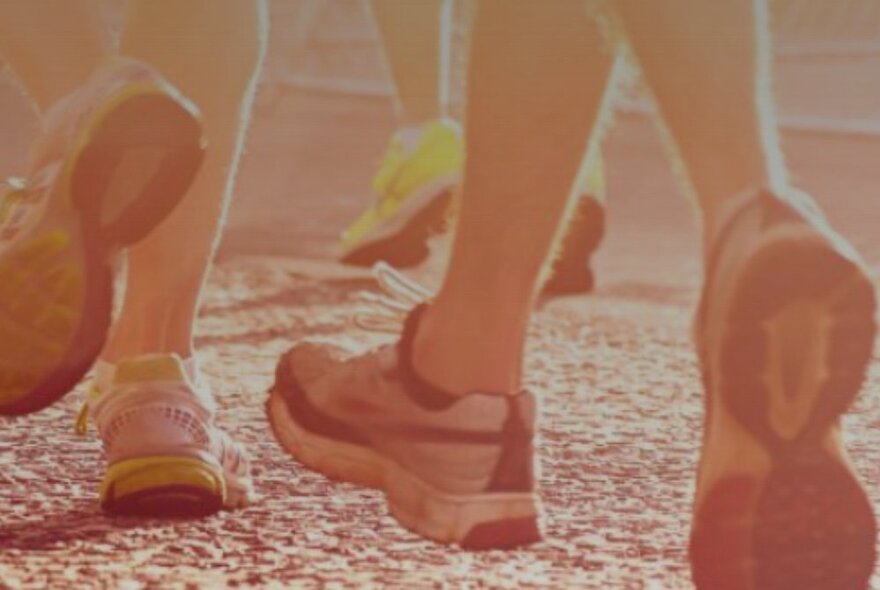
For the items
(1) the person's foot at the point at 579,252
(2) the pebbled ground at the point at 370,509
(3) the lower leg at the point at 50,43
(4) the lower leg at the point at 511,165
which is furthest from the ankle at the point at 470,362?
(1) the person's foot at the point at 579,252

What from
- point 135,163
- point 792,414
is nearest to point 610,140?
point 135,163

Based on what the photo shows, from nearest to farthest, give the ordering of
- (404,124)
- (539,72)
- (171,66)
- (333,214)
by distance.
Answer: (539,72)
(171,66)
(404,124)
(333,214)

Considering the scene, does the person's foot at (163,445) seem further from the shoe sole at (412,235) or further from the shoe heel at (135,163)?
the shoe sole at (412,235)

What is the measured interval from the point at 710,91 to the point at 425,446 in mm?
330

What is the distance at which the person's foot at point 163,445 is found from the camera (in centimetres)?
140

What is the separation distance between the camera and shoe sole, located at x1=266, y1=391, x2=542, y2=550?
1.24 metres

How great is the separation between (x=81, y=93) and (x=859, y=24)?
6.10 metres

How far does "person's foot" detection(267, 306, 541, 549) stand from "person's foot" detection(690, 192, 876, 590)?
0.18 metres

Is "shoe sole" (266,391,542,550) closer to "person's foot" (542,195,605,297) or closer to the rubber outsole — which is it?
the rubber outsole

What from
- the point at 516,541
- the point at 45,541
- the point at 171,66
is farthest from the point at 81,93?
A: the point at 516,541

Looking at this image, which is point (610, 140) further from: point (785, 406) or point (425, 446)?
point (785, 406)

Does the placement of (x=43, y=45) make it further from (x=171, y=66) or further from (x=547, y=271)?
(x=547, y=271)

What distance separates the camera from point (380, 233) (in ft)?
9.85

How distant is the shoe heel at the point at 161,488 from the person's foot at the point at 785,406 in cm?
46
